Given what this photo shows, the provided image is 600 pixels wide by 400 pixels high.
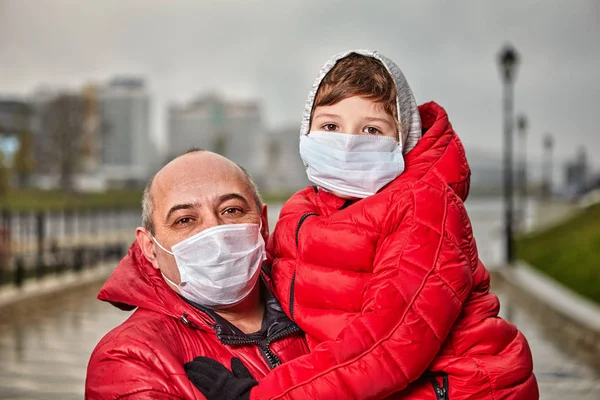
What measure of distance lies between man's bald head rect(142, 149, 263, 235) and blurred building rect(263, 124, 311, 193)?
12419 centimetres

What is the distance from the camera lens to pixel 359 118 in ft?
8.17

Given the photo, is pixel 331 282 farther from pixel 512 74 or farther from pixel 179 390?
pixel 512 74

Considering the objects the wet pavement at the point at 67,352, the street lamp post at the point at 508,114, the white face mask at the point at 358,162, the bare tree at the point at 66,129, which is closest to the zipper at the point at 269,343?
the white face mask at the point at 358,162

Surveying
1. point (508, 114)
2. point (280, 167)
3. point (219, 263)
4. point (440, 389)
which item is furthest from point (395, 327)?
point (280, 167)

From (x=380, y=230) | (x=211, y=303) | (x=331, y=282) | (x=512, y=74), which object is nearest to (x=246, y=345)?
(x=211, y=303)

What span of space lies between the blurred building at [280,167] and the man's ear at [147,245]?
124 metres

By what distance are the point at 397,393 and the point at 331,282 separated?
39cm

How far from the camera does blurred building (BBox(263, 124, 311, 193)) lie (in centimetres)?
13412

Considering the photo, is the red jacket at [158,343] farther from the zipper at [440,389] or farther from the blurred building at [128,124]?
the blurred building at [128,124]

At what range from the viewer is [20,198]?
2299 inches

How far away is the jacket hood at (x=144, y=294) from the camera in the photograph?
2461mm

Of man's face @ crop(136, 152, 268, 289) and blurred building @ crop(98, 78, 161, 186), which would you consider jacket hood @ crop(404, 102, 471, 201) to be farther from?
blurred building @ crop(98, 78, 161, 186)

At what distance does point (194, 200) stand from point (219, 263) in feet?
0.70

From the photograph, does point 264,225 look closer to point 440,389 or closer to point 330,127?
point 330,127
